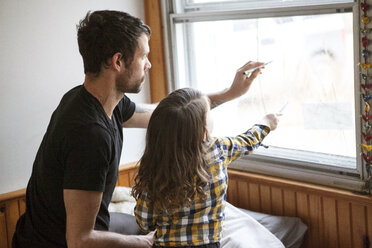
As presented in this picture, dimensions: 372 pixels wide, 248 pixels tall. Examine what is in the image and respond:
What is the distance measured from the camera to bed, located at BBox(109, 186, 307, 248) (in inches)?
83.1

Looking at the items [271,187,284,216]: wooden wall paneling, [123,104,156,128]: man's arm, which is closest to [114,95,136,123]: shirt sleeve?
[123,104,156,128]: man's arm

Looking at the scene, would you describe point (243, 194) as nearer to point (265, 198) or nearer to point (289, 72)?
point (265, 198)

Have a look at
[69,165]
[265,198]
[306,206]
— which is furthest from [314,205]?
[69,165]

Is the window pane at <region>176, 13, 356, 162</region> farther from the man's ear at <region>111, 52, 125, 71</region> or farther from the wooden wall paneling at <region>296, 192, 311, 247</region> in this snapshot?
the man's ear at <region>111, 52, 125, 71</region>

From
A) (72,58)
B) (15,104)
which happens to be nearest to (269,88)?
(72,58)

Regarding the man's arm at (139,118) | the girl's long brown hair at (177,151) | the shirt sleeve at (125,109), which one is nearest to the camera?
the girl's long brown hair at (177,151)

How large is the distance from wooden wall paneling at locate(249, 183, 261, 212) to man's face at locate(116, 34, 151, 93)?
96cm

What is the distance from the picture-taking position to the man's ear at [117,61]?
172cm

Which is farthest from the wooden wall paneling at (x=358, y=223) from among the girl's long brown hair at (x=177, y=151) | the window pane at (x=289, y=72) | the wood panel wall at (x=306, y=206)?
the girl's long brown hair at (x=177, y=151)

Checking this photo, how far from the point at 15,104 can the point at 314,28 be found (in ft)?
4.81

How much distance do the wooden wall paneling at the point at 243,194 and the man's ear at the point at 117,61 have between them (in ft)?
3.48

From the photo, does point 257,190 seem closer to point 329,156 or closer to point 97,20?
point 329,156

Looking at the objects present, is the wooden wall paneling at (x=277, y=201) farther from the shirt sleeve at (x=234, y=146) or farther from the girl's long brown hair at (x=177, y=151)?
the girl's long brown hair at (x=177, y=151)

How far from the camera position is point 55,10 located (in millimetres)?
2518
